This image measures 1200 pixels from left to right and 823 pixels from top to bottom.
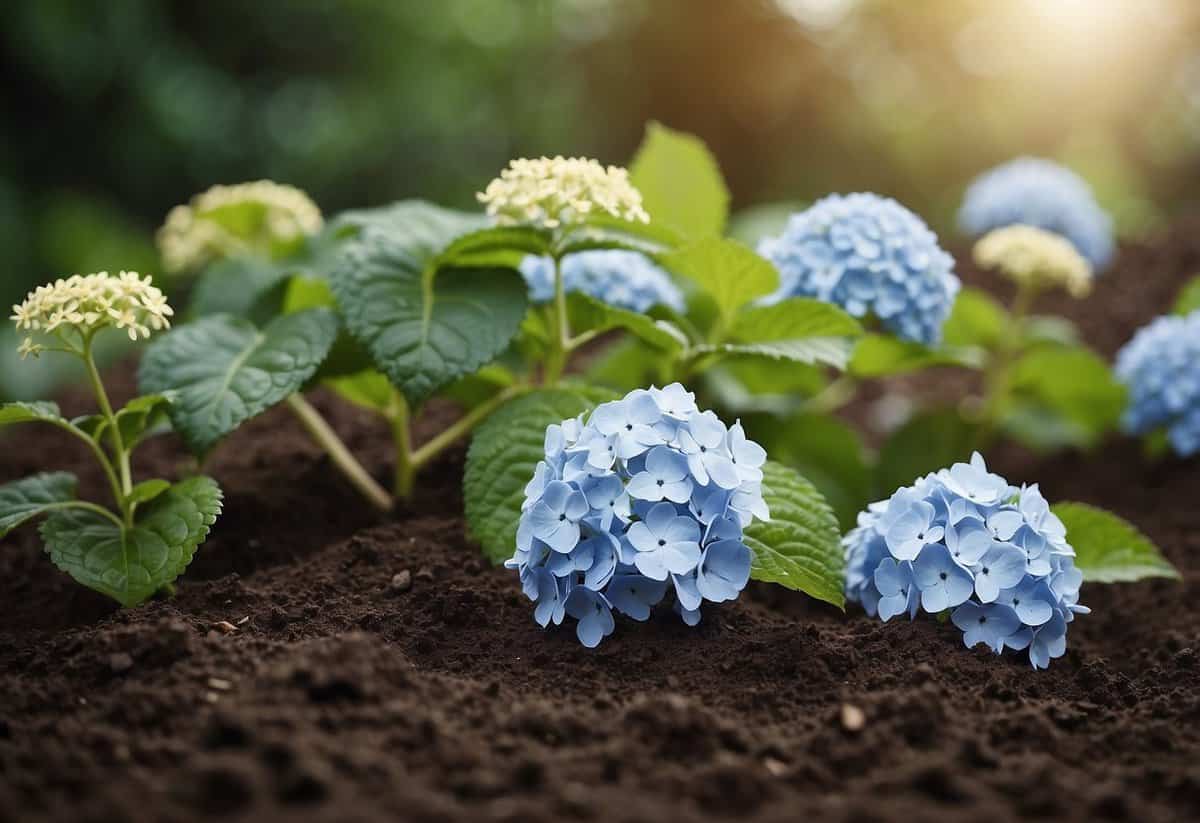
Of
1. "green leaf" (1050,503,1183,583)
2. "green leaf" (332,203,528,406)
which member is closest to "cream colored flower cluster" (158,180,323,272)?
"green leaf" (332,203,528,406)

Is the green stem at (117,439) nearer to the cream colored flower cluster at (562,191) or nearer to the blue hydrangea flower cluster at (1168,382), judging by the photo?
the cream colored flower cluster at (562,191)

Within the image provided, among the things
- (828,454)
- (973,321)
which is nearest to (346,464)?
(828,454)

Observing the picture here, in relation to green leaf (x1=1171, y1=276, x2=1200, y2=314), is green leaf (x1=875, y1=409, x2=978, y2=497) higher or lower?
lower

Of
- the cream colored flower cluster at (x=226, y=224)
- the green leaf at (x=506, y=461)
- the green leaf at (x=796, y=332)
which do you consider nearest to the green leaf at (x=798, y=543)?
the green leaf at (x=796, y=332)

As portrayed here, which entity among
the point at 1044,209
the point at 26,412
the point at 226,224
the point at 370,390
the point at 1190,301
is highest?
the point at 1044,209

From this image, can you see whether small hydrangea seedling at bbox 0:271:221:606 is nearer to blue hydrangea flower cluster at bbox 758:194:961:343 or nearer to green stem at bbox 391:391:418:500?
green stem at bbox 391:391:418:500

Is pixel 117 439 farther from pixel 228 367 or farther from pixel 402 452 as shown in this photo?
pixel 402 452
